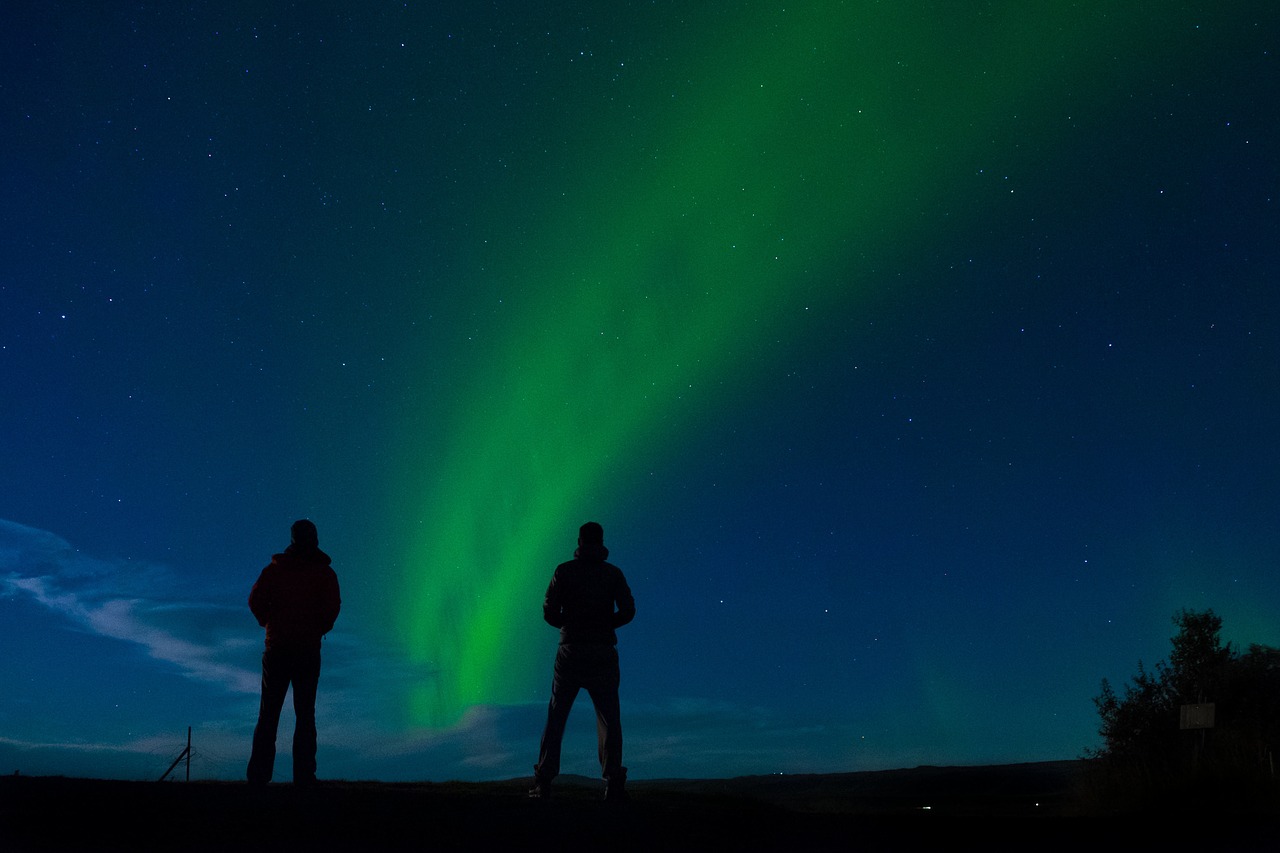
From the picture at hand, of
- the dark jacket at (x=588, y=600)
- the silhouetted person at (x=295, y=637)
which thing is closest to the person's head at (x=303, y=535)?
the silhouetted person at (x=295, y=637)

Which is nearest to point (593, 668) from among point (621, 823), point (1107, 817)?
point (621, 823)

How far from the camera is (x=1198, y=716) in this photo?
1397 cm

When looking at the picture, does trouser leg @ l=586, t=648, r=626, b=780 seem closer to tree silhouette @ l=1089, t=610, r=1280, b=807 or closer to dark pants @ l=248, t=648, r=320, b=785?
dark pants @ l=248, t=648, r=320, b=785

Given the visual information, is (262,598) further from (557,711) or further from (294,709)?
(557,711)

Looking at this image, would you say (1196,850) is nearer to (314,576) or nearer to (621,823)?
(621,823)

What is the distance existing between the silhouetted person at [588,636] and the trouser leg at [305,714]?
1915mm

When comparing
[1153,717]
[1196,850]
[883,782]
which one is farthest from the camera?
[883,782]

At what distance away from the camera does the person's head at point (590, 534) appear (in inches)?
347

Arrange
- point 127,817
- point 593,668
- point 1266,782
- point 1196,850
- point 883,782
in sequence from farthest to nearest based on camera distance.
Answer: point 883,782 → point 1266,782 → point 593,668 → point 1196,850 → point 127,817

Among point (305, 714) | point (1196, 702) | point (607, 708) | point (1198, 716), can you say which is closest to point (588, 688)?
point (607, 708)

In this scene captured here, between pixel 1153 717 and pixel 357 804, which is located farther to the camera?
pixel 1153 717

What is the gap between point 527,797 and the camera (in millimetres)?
7480

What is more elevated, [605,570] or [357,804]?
[605,570]

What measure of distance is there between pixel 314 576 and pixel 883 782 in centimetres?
4914
